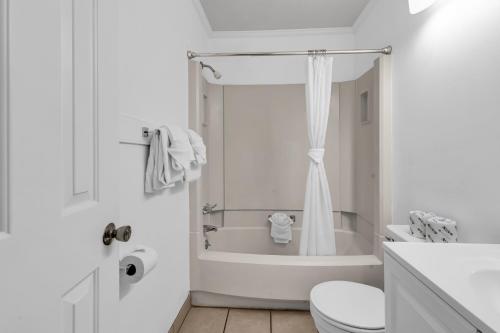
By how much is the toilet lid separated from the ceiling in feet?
7.05

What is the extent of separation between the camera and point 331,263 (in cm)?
178

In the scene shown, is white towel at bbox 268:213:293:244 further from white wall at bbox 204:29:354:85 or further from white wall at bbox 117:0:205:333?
white wall at bbox 204:29:354:85

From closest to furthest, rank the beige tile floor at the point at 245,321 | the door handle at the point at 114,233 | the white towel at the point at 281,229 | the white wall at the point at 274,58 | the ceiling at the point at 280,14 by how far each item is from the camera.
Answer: the door handle at the point at 114,233, the beige tile floor at the point at 245,321, the ceiling at the point at 280,14, the white towel at the point at 281,229, the white wall at the point at 274,58

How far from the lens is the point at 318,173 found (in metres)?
1.91

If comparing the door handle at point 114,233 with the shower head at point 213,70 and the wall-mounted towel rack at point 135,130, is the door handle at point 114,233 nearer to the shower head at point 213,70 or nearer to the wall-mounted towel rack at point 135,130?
the wall-mounted towel rack at point 135,130

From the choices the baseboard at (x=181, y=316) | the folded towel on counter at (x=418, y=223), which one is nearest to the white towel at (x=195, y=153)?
the baseboard at (x=181, y=316)

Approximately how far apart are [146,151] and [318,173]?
118cm

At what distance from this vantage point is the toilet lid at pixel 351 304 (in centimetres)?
122

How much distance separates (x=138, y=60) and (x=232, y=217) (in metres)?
1.74

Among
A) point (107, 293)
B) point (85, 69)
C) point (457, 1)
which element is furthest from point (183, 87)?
point (457, 1)

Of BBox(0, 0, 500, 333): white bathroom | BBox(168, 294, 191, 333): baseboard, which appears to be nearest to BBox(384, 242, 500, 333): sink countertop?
BBox(0, 0, 500, 333): white bathroom

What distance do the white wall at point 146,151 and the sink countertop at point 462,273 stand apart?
98 cm

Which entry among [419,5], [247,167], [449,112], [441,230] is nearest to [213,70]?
[247,167]

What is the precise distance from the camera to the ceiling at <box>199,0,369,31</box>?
7.13ft
